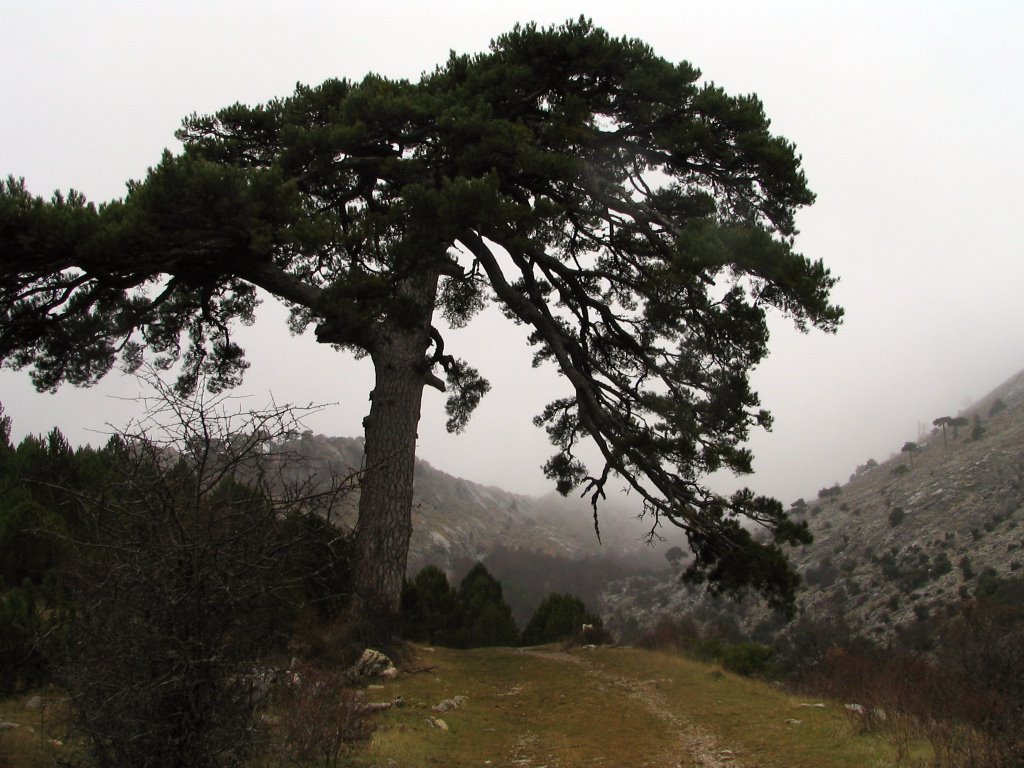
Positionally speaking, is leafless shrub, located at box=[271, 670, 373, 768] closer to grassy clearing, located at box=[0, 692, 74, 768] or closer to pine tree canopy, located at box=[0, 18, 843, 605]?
grassy clearing, located at box=[0, 692, 74, 768]

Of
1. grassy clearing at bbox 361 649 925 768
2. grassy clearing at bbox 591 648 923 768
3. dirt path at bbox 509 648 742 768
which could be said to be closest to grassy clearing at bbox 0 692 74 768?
grassy clearing at bbox 361 649 925 768

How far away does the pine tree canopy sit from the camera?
805 centimetres

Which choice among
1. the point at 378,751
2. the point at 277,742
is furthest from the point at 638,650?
the point at 277,742

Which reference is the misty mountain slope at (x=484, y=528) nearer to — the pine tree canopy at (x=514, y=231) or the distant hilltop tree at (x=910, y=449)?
the distant hilltop tree at (x=910, y=449)

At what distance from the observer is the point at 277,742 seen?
4586 mm

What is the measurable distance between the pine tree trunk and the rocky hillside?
18.1 meters

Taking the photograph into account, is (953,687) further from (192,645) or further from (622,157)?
(622,157)

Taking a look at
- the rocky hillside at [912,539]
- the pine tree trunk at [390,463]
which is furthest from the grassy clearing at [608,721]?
the rocky hillside at [912,539]

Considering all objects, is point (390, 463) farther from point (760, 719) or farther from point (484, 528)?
point (484, 528)

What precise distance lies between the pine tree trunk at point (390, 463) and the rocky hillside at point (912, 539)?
18077 millimetres

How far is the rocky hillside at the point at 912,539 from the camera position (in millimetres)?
32125

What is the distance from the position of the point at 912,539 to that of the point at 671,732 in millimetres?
38317

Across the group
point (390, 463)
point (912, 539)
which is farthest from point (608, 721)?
point (912, 539)

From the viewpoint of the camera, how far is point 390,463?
393 inches
